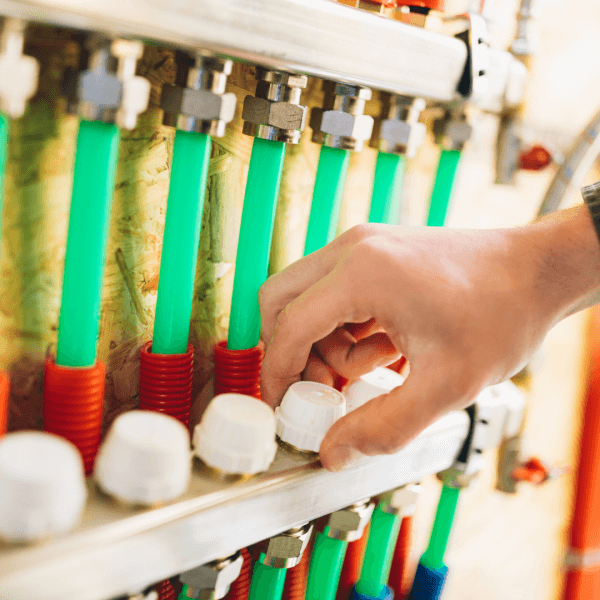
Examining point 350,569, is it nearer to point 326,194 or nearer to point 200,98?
point 326,194

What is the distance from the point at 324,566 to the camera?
2.12 feet

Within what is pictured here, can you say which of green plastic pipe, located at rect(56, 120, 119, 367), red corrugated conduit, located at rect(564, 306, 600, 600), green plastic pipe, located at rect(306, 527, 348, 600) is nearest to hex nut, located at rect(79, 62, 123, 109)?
green plastic pipe, located at rect(56, 120, 119, 367)

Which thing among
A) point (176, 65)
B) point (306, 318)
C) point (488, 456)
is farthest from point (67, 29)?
point (488, 456)

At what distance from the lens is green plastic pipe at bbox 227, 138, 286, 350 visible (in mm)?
530

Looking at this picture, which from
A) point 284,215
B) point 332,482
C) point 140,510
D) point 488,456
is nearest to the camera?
point 140,510

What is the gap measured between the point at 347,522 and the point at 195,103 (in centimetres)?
44

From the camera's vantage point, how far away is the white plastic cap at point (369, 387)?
1.85 ft

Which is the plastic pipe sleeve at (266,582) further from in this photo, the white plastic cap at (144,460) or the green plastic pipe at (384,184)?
the green plastic pipe at (384,184)

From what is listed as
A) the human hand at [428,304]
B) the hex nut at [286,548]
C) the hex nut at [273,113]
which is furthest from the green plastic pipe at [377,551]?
the hex nut at [273,113]

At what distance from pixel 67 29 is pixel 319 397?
0.35 m

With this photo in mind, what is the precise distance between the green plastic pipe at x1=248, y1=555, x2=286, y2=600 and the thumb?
20 cm

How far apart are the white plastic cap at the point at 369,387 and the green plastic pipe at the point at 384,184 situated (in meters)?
0.17

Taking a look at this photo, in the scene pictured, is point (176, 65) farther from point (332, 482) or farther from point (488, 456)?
point (488, 456)

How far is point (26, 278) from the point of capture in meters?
0.49
